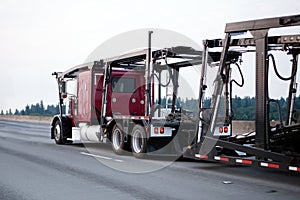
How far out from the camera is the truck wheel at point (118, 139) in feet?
48.3

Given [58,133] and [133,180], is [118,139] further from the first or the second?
[133,180]

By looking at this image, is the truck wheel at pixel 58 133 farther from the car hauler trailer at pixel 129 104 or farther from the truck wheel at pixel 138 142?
the truck wheel at pixel 138 142

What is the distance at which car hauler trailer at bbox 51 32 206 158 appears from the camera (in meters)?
13.8

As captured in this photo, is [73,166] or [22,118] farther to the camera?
[22,118]

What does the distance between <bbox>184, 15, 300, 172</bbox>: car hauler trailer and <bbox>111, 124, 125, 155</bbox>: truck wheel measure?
3.60 metres

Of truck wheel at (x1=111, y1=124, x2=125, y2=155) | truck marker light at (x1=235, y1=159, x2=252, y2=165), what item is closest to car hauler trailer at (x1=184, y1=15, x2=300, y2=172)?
truck marker light at (x1=235, y1=159, x2=252, y2=165)

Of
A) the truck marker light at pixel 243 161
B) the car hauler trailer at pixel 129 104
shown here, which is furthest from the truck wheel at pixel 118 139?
the truck marker light at pixel 243 161

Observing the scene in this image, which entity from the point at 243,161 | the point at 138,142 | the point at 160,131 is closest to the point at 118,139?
the point at 138,142

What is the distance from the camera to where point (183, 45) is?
13.9 meters

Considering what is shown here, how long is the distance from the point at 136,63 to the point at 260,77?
7.43 meters

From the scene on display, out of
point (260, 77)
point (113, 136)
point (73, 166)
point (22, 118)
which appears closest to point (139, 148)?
point (113, 136)

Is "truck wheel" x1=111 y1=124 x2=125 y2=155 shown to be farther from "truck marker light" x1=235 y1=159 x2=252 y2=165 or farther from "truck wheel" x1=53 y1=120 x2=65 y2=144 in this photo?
"truck marker light" x1=235 y1=159 x2=252 y2=165

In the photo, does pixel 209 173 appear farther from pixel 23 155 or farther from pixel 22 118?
pixel 22 118

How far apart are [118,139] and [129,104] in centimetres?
187
